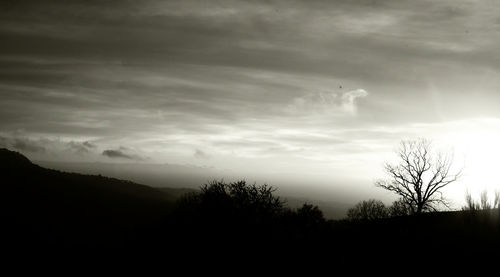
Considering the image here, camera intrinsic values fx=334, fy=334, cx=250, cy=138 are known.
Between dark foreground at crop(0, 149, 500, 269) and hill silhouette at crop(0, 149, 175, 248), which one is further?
hill silhouette at crop(0, 149, 175, 248)

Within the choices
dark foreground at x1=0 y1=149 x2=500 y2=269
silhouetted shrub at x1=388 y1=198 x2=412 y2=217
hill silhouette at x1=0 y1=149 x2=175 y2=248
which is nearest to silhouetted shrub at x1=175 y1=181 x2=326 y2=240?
dark foreground at x1=0 y1=149 x2=500 y2=269

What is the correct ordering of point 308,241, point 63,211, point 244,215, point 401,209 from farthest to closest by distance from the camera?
1. point 63,211
2. point 401,209
3. point 244,215
4. point 308,241

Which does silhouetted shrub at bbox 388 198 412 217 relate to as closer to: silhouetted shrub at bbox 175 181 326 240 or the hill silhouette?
silhouetted shrub at bbox 175 181 326 240

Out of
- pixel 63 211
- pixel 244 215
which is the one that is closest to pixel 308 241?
pixel 244 215

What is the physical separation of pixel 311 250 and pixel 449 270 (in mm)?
4878

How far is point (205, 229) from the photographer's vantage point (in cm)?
2075

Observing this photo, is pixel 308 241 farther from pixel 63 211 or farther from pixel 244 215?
pixel 63 211

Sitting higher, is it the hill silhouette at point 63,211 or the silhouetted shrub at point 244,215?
the silhouetted shrub at point 244,215

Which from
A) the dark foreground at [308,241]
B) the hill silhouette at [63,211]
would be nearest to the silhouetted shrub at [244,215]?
the dark foreground at [308,241]

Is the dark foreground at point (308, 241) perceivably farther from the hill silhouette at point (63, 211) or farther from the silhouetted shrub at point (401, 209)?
the silhouetted shrub at point (401, 209)

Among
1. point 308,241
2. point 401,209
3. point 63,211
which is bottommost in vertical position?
point 63,211

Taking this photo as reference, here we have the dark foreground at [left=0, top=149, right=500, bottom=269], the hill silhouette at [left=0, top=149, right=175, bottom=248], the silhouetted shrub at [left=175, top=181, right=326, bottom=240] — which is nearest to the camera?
the dark foreground at [left=0, top=149, right=500, bottom=269]

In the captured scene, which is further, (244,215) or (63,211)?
(63,211)

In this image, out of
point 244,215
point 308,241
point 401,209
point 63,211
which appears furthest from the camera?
point 63,211
